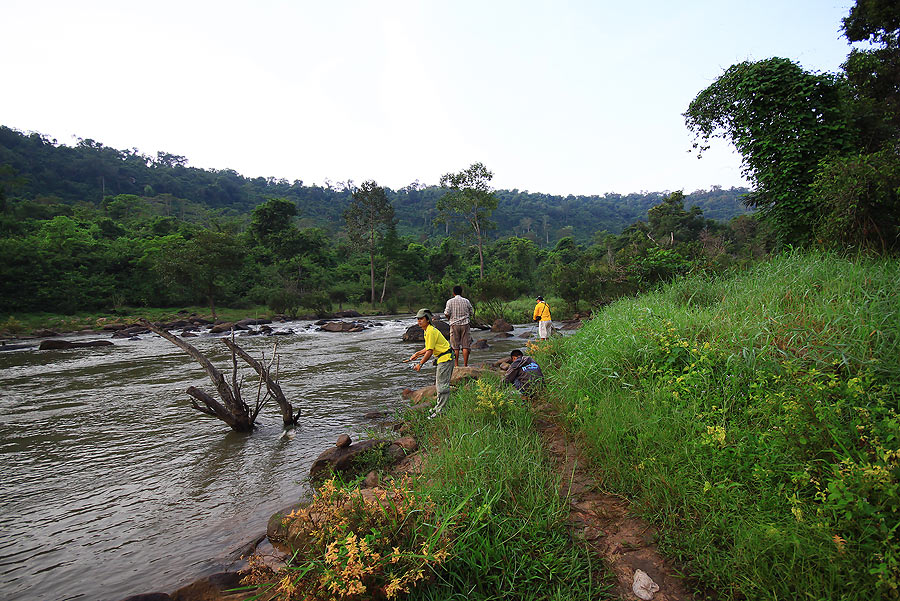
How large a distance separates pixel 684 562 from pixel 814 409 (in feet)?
4.71

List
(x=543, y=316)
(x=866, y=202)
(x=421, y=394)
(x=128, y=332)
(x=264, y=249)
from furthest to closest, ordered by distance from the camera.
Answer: (x=264, y=249) → (x=128, y=332) → (x=543, y=316) → (x=421, y=394) → (x=866, y=202)

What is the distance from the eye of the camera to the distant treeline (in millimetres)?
58812

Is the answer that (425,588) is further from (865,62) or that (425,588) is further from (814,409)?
(865,62)

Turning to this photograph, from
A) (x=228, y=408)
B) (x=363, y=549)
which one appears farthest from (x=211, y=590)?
(x=228, y=408)

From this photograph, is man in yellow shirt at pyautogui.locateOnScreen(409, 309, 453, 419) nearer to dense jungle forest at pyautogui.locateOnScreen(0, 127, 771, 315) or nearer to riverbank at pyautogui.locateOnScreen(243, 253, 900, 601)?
riverbank at pyautogui.locateOnScreen(243, 253, 900, 601)

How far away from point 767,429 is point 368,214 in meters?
44.6

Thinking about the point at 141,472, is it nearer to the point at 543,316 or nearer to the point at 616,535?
the point at 616,535

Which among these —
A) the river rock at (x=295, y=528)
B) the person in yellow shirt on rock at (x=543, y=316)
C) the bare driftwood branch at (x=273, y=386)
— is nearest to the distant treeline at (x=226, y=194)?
the person in yellow shirt on rock at (x=543, y=316)

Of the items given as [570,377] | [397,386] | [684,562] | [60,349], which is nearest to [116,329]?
[60,349]

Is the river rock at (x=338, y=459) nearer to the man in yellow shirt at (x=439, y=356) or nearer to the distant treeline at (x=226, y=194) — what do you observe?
the man in yellow shirt at (x=439, y=356)

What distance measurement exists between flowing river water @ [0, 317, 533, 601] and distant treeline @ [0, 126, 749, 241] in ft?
119

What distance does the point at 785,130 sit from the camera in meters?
10.2

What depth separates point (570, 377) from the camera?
5484 mm

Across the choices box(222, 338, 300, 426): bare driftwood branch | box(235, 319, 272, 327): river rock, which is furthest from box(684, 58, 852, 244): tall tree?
box(235, 319, 272, 327): river rock
